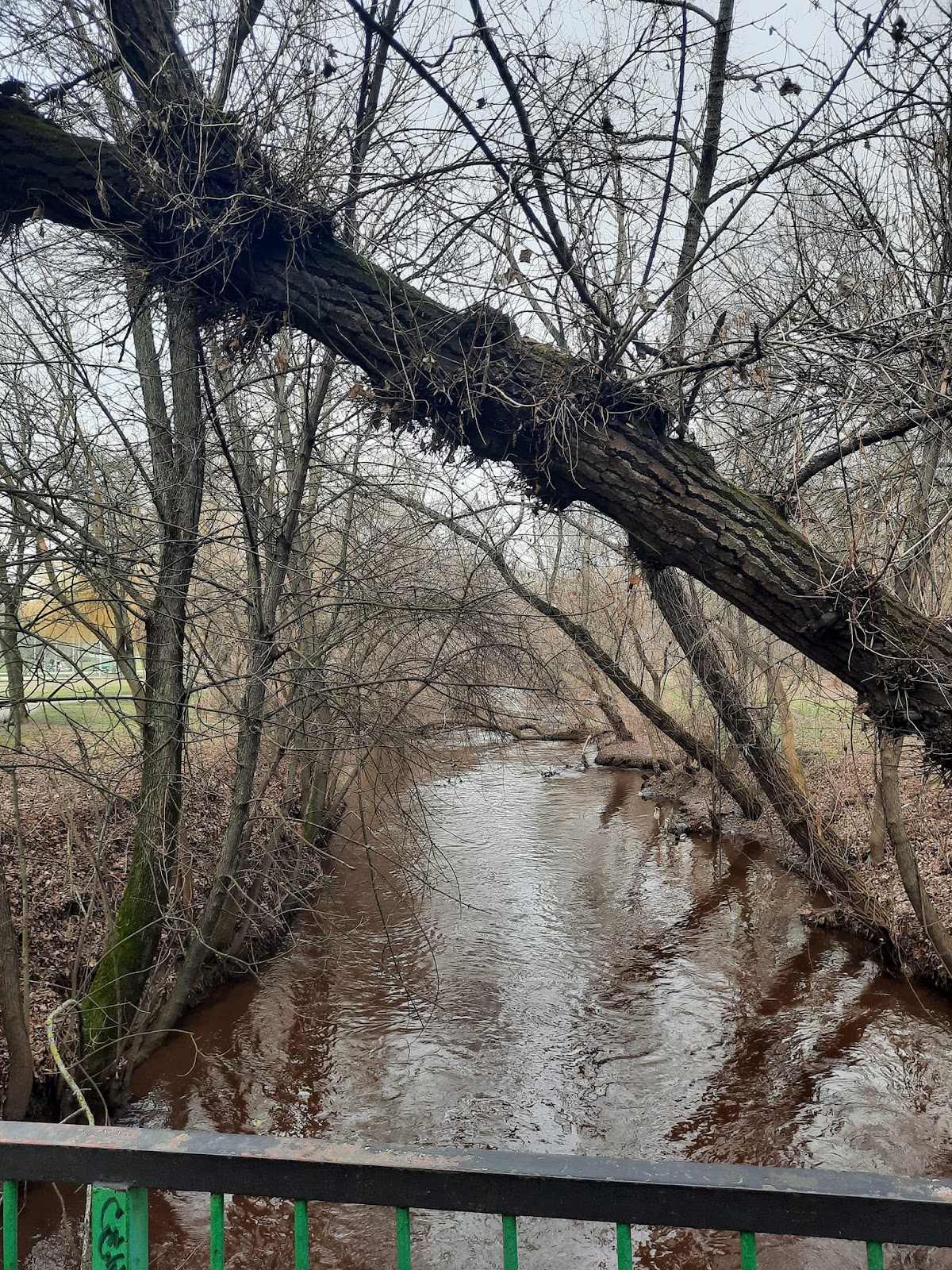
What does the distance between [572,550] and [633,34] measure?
757 centimetres

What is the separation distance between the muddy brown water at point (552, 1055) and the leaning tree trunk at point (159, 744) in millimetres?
985

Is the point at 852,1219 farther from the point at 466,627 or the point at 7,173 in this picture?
the point at 466,627

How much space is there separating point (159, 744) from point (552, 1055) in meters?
4.30

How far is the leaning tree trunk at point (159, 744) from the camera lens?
620 cm

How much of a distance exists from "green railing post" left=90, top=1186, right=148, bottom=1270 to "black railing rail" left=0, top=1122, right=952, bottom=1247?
0.06m

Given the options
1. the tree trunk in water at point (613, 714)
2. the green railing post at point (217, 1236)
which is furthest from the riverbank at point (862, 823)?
the green railing post at point (217, 1236)

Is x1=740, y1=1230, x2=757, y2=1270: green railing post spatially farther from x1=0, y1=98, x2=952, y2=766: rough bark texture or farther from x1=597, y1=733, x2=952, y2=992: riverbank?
x1=597, y1=733, x2=952, y2=992: riverbank

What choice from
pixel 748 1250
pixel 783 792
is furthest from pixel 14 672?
pixel 783 792

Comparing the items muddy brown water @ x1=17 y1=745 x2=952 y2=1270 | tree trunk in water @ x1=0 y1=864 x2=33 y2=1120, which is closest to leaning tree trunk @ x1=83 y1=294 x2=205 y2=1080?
tree trunk in water @ x1=0 y1=864 x2=33 y2=1120

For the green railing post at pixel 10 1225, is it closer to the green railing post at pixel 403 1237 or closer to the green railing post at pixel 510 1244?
the green railing post at pixel 403 1237

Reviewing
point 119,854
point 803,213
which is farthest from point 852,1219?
point 119,854

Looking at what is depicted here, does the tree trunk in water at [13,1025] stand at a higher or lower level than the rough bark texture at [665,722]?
lower

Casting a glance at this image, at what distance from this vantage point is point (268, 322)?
4.87 m

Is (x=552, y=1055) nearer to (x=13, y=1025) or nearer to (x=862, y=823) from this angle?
(x=13, y=1025)
